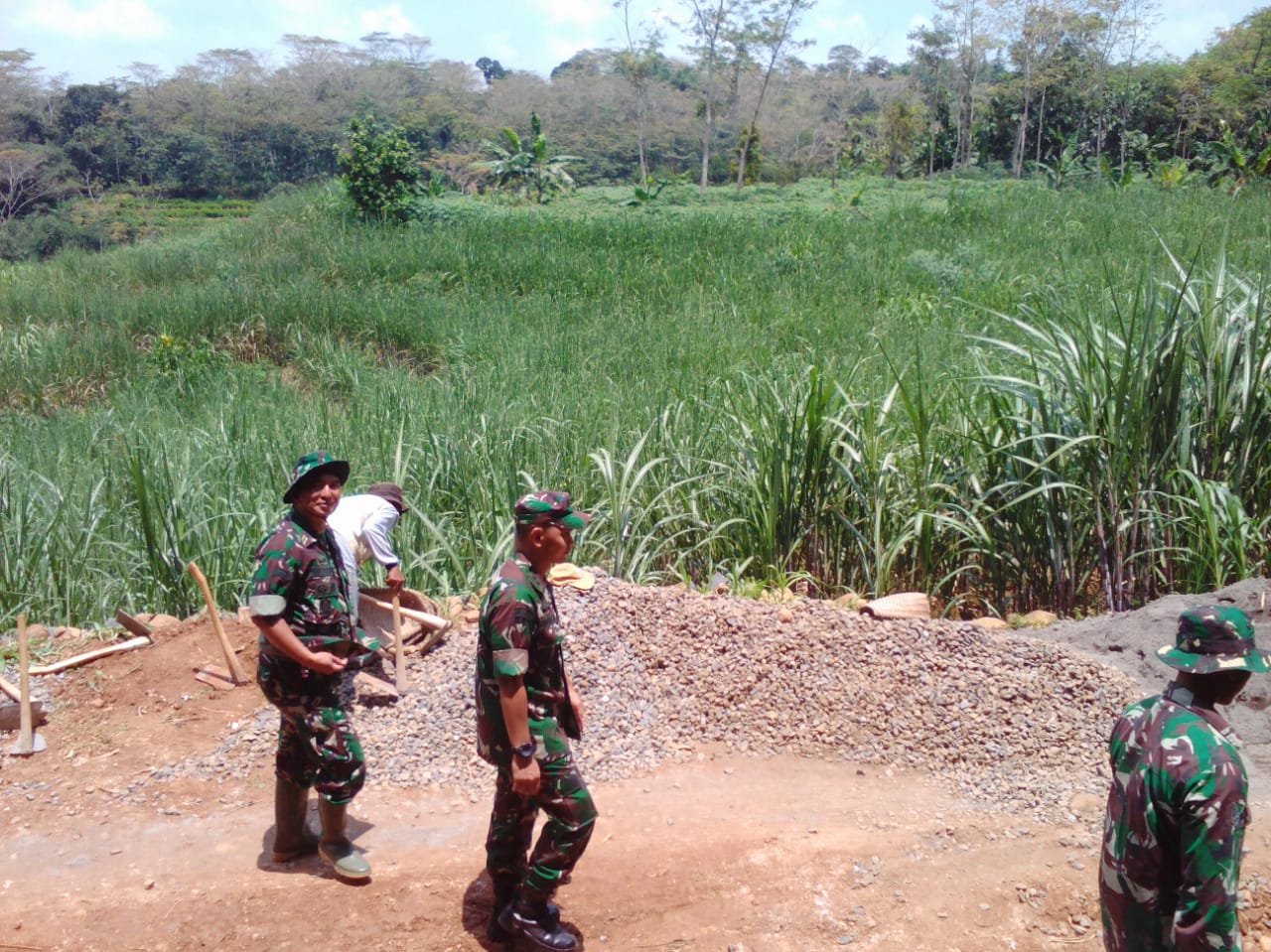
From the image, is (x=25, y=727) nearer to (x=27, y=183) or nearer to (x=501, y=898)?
(x=501, y=898)

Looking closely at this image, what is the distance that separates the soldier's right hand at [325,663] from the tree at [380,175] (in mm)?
17142

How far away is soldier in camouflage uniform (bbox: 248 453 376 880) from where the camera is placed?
301cm

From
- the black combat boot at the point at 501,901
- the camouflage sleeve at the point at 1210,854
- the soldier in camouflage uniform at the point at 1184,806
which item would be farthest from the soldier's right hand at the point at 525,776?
the camouflage sleeve at the point at 1210,854

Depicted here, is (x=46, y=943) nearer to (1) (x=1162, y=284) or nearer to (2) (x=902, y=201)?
(1) (x=1162, y=284)

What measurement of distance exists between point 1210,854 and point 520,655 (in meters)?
1.46

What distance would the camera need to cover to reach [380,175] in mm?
19344

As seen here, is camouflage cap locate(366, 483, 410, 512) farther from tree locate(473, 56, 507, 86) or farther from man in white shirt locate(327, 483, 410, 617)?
tree locate(473, 56, 507, 86)

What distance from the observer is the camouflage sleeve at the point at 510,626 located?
258cm

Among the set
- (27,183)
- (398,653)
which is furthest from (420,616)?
(27,183)

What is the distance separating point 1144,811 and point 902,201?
21.0 meters

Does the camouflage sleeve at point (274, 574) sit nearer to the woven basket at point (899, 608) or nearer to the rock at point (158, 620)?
the rock at point (158, 620)

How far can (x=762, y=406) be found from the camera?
581 cm

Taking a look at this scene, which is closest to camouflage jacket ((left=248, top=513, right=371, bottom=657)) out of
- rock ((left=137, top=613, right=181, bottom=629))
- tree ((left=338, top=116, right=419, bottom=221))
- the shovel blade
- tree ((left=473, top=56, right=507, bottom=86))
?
the shovel blade

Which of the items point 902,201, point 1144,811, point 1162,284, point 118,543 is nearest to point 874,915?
point 1144,811
